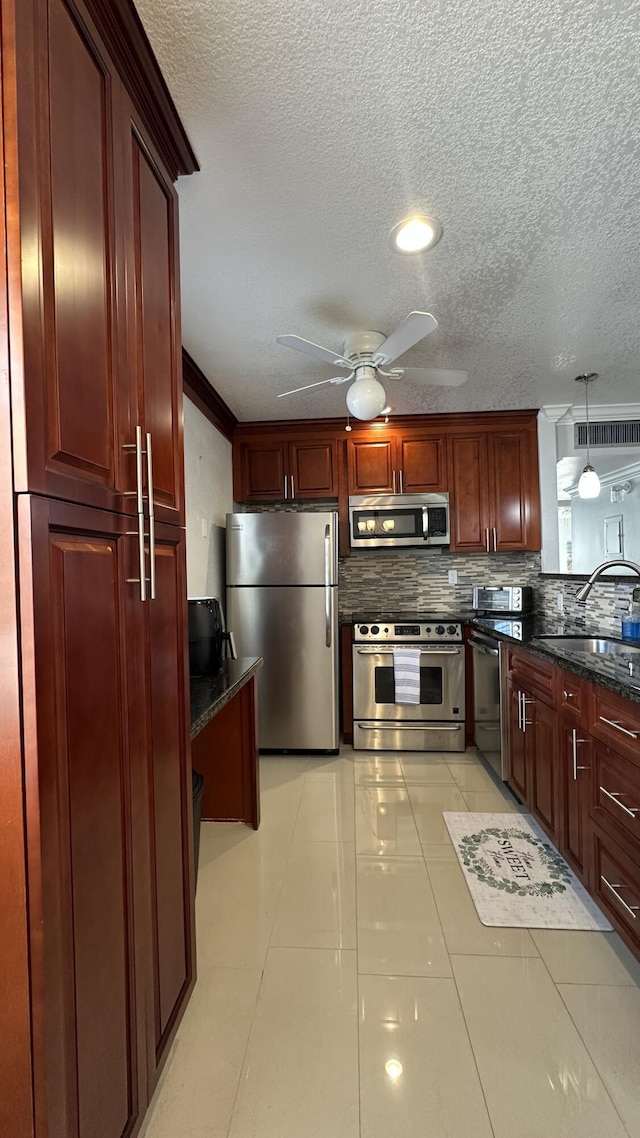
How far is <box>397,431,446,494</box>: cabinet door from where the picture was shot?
148 inches

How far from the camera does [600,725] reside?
1.73 m

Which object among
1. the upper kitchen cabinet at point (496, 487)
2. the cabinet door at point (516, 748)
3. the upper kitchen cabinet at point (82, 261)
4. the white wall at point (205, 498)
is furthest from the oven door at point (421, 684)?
the upper kitchen cabinet at point (82, 261)

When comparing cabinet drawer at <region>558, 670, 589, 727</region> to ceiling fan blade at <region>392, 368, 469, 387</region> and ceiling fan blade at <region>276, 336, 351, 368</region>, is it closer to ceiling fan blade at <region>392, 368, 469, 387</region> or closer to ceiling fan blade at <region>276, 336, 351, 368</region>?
ceiling fan blade at <region>392, 368, 469, 387</region>

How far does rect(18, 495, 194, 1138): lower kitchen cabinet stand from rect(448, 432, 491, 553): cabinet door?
285 centimetres

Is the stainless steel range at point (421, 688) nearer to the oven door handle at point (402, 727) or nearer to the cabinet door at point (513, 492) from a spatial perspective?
the oven door handle at point (402, 727)

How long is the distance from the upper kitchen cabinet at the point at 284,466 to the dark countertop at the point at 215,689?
5.72 ft

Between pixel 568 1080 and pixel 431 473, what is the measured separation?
3.20 metres

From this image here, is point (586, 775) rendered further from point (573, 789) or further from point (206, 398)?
point (206, 398)

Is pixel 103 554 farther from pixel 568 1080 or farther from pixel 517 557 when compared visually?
pixel 517 557

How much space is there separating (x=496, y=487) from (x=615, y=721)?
2.39m

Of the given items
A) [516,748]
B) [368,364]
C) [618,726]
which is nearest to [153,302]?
[368,364]

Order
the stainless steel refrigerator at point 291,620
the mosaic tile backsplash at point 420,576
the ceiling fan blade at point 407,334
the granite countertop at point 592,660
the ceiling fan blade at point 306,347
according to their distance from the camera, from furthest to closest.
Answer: the mosaic tile backsplash at point 420,576 → the stainless steel refrigerator at point 291,620 → the ceiling fan blade at point 306,347 → the ceiling fan blade at point 407,334 → the granite countertop at point 592,660

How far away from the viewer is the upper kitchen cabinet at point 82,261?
67 centimetres

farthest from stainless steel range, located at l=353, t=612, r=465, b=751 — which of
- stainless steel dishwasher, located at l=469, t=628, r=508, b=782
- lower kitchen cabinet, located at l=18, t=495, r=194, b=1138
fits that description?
lower kitchen cabinet, located at l=18, t=495, r=194, b=1138
